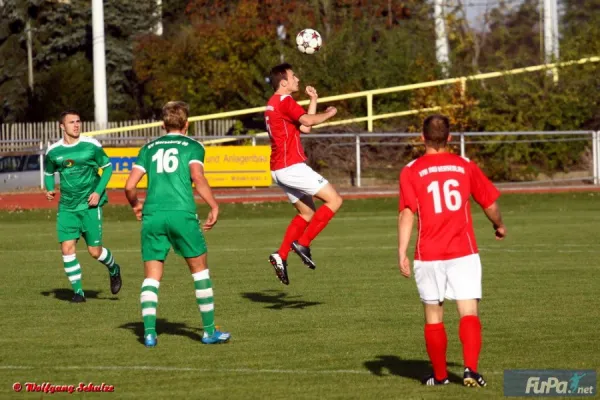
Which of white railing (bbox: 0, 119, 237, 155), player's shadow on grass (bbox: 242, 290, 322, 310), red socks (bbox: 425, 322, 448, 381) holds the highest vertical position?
white railing (bbox: 0, 119, 237, 155)

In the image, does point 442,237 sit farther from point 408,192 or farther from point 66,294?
point 66,294

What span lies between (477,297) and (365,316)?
13.1 feet

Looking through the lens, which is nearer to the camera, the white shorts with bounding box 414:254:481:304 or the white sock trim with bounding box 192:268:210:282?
the white shorts with bounding box 414:254:481:304

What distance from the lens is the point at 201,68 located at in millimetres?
48656

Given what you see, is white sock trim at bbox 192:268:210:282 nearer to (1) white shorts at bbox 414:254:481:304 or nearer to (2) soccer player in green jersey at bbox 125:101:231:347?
(2) soccer player in green jersey at bbox 125:101:231:347

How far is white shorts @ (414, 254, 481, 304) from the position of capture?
27.1 ft

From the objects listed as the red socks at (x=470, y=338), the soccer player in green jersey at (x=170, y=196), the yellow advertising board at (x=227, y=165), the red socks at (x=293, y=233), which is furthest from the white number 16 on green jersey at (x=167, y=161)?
the yellow advertising board at (x=227, y=165)

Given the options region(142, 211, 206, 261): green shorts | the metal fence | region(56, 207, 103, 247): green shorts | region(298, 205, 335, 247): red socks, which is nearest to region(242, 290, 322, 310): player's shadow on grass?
region(298, 205, 335, 247): red socks

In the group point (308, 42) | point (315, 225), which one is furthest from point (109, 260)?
point (308, 42)

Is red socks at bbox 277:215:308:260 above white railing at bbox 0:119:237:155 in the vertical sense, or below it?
below

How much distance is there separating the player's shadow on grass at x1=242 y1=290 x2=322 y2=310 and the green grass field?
2 centimetres

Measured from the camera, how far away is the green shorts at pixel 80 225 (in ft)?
45.7

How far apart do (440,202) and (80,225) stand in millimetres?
6668

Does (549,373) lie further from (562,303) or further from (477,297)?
(562,303)
